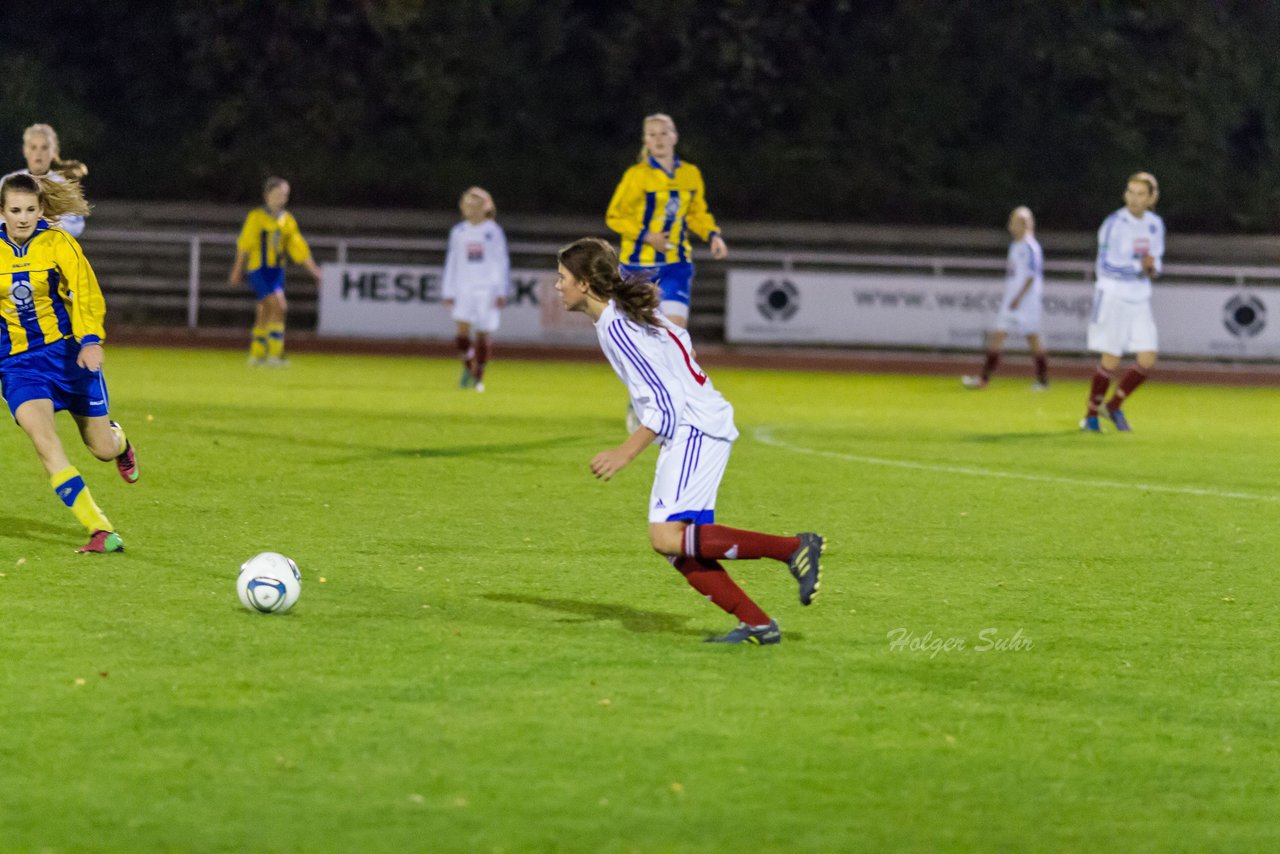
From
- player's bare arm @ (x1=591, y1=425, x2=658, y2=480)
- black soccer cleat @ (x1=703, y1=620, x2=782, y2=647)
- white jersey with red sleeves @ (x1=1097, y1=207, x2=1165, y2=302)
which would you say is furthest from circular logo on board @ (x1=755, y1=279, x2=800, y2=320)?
player's bare arm @ (x1=591, y1=425, x2=658, y2=480)

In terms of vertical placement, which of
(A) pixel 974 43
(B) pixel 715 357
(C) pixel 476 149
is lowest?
(B) pixel 715 357

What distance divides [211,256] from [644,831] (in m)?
26.4

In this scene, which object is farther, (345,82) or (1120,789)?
(345,82)

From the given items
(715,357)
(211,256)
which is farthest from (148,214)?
(715,357)

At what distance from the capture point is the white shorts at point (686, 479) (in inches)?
243

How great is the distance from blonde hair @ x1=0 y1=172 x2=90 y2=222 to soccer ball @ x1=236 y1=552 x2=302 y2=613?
230cm

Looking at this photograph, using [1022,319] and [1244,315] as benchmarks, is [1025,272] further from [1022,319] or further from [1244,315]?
[1244,315]

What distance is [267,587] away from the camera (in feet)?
20.9

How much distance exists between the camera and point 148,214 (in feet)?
101

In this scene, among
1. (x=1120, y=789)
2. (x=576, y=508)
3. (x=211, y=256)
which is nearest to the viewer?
(x=1120, y=789)

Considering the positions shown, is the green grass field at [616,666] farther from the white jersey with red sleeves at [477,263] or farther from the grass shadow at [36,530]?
the white jersey with red sleeves at [477,263]

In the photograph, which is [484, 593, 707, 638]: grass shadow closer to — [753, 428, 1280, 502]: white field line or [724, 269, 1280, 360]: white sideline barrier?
[753, 428, 1280, 502]: white field line

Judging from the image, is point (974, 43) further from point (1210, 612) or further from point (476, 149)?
point (1210, 612)

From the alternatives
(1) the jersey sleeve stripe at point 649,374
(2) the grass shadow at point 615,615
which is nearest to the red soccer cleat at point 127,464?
(2) the grass shadow at point 615,615
